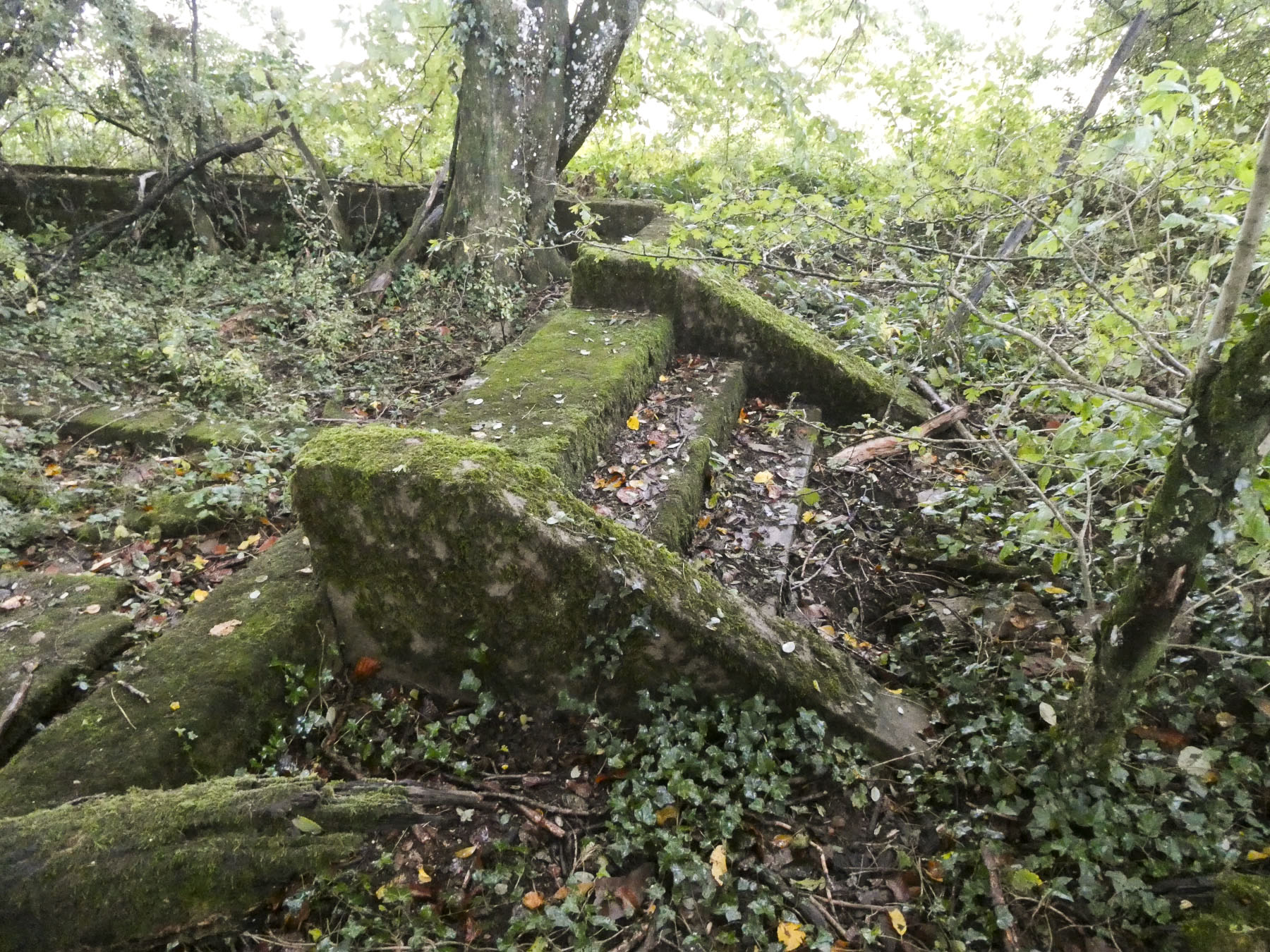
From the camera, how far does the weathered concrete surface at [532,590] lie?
2748 millimetres

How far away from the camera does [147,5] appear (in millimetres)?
6949

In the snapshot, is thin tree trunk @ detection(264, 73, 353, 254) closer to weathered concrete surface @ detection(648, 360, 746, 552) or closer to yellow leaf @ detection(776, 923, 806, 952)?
weathered concrete surface @ detection(648, 360, 746, 552)

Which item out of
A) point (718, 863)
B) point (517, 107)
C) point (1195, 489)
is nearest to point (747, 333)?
point (517, 107)

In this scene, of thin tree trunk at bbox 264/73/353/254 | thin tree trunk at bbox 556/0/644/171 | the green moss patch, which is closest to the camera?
the green moss patch

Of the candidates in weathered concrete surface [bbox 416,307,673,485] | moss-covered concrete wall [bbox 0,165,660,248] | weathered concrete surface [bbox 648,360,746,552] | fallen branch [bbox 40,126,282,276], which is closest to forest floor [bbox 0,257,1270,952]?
weathered concrete surface [bbox 648,360,746,552]

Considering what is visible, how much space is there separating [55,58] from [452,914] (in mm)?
8966

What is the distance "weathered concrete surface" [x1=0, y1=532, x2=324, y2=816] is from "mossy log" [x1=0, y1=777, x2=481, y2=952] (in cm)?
20

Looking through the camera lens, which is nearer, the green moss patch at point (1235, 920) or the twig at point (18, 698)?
the green moss patch at point (1235, 920)

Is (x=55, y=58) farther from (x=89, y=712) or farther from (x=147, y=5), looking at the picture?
(x=89, y=712)

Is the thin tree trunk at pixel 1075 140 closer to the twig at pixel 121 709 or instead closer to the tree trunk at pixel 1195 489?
the tree trunk at pixel 1195 489

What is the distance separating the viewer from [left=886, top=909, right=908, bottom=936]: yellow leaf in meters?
2.16

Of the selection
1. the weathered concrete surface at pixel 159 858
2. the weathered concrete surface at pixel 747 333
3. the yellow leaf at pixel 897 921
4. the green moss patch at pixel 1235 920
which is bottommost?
the weathered concrete surface at pixel 159 858

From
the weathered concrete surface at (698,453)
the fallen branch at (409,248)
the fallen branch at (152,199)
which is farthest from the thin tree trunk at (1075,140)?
the fallen branch at (152,199)

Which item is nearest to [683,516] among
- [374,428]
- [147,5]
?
[374,428]
